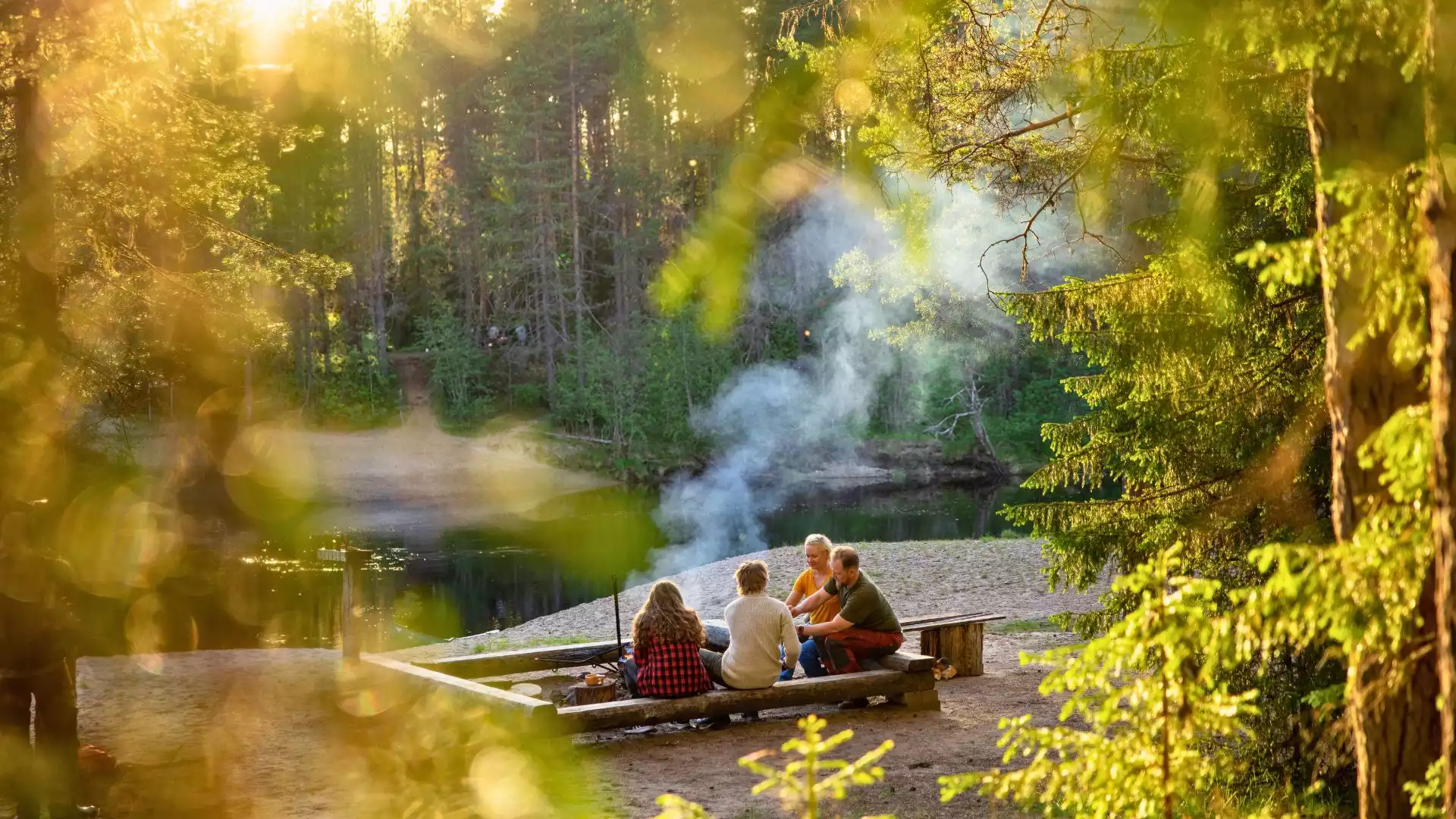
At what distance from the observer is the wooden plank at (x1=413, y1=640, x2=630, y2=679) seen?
888 cm

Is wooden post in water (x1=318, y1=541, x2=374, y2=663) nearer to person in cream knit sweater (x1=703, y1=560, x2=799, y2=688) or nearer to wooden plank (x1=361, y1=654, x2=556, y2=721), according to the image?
wooden plank (x1=361, y1=654, x2=556, y2=721)

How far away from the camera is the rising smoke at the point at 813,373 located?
31.8 meters

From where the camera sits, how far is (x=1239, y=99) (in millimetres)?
4906

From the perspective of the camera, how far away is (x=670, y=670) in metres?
7.54

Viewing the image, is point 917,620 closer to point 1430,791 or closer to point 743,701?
point 743,701

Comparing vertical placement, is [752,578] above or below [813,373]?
below

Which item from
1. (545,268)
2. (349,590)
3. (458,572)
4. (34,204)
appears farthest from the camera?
(545,268)

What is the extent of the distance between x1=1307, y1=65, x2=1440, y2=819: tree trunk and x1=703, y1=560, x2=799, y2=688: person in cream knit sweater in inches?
187

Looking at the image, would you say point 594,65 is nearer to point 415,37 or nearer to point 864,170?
point 415,37

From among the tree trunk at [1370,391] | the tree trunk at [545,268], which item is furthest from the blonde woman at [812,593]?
the tree trunk at [545,268]

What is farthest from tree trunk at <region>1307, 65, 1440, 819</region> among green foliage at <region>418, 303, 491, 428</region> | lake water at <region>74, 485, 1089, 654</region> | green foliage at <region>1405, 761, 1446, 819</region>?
green foliage at <region>418, 303, 491, 428</region>

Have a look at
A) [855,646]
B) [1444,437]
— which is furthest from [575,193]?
[1444,437]

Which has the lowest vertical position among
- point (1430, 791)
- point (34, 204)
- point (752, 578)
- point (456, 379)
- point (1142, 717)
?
point (1430, 791)

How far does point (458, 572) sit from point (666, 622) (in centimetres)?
1609
